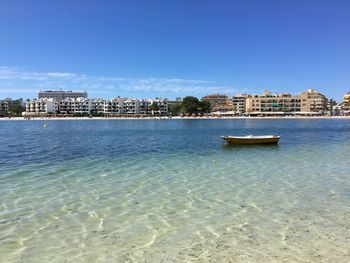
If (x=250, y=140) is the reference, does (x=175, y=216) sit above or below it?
below

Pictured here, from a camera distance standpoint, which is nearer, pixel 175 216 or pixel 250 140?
pixel 175 216

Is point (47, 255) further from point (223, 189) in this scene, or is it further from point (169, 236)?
point (223, 189)

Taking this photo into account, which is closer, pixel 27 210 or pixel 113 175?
pixel 27 210

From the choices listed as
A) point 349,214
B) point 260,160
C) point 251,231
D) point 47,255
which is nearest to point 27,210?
point 47,255

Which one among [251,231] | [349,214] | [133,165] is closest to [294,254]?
[251,231]

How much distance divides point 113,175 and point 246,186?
7.45 meters

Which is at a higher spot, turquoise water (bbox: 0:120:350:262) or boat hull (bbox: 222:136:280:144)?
boat hull (bbox: 222:136:280:144)

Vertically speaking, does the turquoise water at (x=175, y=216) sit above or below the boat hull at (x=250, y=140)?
below

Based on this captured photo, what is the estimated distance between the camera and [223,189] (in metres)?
15.6

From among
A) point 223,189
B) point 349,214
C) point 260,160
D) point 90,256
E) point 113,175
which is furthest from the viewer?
point 260,160

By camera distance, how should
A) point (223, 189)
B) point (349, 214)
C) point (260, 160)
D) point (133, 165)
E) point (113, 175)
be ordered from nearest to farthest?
point (349, 214) → point (223, 189) → point (113, 175) → point (133, 165) → point (260, 160)

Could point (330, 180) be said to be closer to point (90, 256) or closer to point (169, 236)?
point (169, 236)

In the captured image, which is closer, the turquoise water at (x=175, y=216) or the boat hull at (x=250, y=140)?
the turquoise water at (x=175, y=216)

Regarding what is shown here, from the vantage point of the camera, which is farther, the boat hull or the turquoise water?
the boat hull
